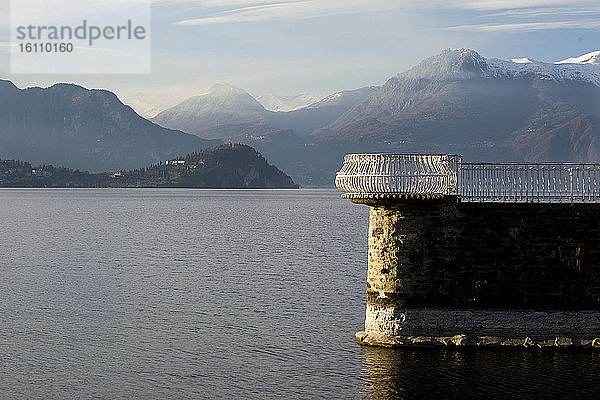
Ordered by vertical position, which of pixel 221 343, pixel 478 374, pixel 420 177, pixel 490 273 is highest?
pixel 420 177

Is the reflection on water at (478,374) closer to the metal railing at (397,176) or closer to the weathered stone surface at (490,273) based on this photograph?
the weathered stone surface at (490,273)

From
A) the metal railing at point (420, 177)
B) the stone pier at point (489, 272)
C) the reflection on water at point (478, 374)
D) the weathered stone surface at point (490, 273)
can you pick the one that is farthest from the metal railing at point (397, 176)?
the reflection on water at point (478, 374)

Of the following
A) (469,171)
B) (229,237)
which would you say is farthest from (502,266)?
(229,237)

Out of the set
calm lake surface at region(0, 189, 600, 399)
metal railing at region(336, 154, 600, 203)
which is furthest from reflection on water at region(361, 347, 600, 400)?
metal railing at region(336, 154, 600, 203)

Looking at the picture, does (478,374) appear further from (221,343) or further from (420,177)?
(221,343)

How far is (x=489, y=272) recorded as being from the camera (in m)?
29.0

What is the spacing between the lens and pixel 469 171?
30.4 meters

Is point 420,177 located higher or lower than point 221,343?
higher

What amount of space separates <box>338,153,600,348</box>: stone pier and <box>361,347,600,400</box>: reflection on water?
23.0 inches

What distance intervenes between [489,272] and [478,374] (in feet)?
12.6

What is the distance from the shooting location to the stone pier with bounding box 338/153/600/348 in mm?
28766

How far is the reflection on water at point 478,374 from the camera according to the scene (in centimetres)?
2531

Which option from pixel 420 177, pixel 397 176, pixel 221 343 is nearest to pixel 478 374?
pixel 420 177

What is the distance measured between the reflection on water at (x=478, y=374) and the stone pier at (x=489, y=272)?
0.59m
